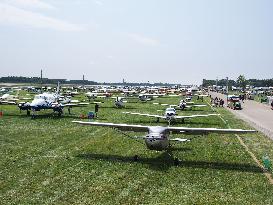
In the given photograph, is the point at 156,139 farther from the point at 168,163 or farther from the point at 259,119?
the point at 259,119

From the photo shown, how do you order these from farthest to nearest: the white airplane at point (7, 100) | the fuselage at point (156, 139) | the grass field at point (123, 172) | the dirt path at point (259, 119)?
the white airplane at point (7, 100) < the dirt path at point (259, 119) < the fuselage at point (156, 139) < the grass field at point (123, 172)

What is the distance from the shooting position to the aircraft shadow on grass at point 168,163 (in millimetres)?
20562

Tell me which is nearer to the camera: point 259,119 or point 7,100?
point 259,119

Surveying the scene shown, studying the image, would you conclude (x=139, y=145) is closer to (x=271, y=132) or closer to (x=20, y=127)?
(x=20, y=127)

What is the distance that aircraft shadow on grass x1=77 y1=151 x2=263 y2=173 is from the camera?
810 inches

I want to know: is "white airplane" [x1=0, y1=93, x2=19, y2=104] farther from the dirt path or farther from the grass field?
the dirt path

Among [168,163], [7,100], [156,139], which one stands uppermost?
[156,139]

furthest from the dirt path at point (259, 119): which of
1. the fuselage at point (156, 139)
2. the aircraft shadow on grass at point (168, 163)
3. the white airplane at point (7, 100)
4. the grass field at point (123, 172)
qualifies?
the white airplane at point (7, 100)

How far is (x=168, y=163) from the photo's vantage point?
70.7 ft

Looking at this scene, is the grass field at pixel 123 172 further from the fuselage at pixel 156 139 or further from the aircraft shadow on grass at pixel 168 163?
the fuselage at pixel 156 139

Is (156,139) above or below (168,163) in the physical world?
above

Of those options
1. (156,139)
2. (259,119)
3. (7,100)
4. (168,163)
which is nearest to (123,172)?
(156,139)

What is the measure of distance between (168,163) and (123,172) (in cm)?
350

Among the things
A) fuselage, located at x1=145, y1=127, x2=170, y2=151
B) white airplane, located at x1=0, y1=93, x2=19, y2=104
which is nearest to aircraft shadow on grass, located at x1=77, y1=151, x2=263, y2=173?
fuselage, located at x1=145, y1=127, x2=170, y2=151
